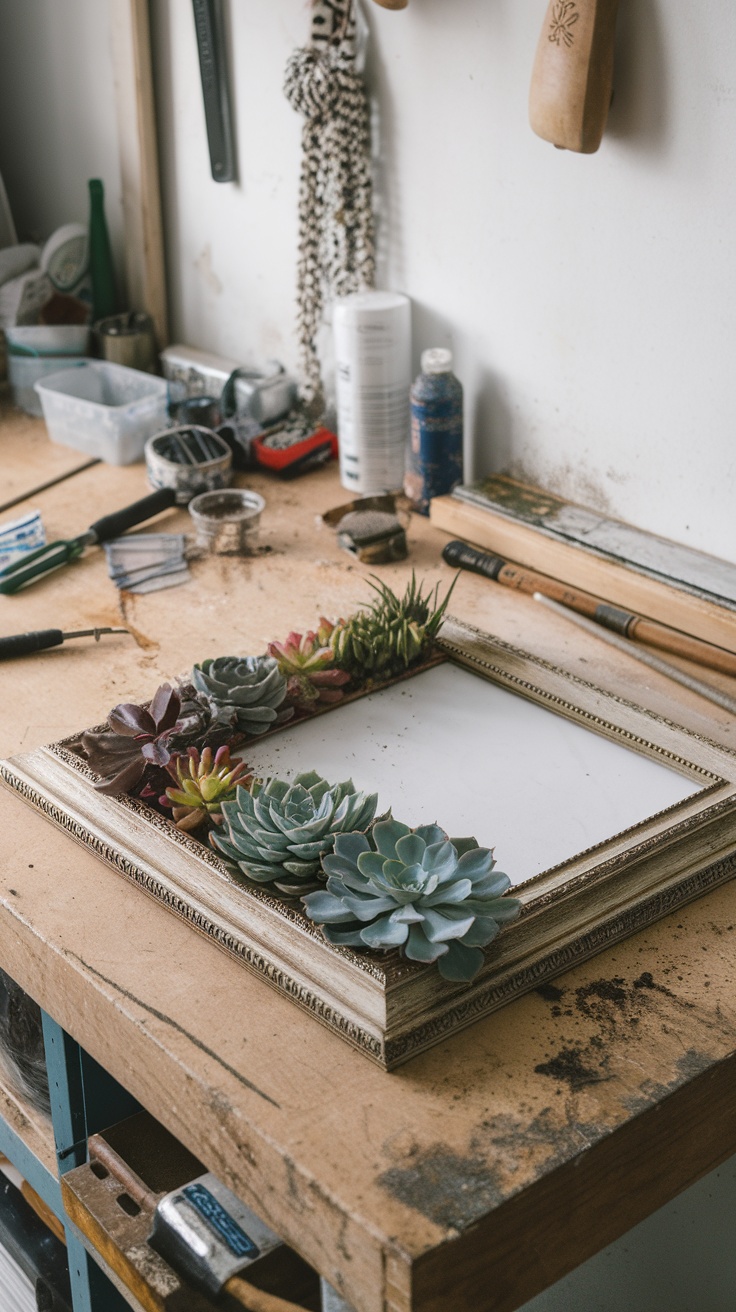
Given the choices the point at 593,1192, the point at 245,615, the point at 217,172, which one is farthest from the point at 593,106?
the point at 593,1192

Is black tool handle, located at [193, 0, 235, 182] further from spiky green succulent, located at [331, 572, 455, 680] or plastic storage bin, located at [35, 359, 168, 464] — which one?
spiky green succulent, located at [331, 572, 455, 680]

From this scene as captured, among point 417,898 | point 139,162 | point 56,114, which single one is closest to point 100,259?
point 139,162

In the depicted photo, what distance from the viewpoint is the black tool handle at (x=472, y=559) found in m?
1.30

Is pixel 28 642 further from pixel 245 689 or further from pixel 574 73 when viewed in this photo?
pixel 574 73

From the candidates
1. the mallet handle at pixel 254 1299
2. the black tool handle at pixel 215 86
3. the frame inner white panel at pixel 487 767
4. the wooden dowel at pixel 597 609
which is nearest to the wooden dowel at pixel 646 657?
the wooden dowel at pixel 597 609

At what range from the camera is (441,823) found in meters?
0.90

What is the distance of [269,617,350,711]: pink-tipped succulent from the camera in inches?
40.7

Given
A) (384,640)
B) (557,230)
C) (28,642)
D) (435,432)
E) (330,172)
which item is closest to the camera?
(384,640)

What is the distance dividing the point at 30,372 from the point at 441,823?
1156mm

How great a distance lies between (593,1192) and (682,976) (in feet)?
0.50

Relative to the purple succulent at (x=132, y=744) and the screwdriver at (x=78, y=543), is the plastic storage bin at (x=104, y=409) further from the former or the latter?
the purple succulent at (x=132, y=744)

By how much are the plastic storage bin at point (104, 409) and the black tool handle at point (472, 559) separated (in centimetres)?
51

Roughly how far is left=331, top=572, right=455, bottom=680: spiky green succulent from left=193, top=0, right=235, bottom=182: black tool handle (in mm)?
825

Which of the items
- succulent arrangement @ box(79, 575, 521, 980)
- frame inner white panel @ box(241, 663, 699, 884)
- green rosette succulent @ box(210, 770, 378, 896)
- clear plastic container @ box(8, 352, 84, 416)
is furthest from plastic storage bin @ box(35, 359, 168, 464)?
green rosette succulent @ box(210, 770, 378, 896)
